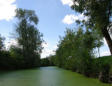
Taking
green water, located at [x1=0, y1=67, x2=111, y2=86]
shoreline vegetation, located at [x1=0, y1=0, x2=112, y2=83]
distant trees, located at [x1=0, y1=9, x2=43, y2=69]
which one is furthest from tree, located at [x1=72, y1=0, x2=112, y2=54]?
distant trees, located at [x1=0, y1=9, x2=43, y2=69]

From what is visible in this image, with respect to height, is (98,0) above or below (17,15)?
below

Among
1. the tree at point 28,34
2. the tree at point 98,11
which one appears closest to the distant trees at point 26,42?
the tree at point 28,34

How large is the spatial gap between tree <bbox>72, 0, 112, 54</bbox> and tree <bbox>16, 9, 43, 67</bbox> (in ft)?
48.2

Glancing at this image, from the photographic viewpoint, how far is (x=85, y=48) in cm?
851

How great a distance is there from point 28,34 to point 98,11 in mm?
15755

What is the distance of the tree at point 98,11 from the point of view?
16.8 feet

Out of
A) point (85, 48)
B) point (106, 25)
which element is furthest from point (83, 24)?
point (85, 48)

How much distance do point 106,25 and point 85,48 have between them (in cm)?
333

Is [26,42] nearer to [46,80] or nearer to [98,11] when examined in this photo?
[46,80]

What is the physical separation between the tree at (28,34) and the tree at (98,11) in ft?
48.2

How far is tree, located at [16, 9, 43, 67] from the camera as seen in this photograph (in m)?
19.2

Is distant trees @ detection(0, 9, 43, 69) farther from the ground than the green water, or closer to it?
farther from the ground

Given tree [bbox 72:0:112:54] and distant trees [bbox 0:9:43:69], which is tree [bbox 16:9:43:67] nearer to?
distant trees [bbox 0:9:43:69]

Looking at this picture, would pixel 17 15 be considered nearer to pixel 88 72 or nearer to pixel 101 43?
pixel 101 43
